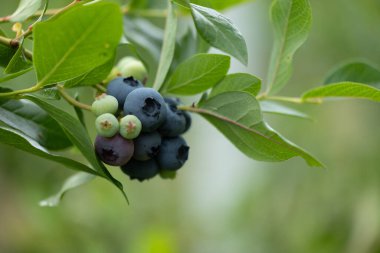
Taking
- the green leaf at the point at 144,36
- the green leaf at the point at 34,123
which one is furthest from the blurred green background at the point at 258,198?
the green leaf at the point at 34,123

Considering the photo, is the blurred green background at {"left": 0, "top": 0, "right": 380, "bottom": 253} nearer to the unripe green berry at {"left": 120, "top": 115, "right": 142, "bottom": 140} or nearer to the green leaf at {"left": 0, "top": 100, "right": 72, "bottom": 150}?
the green leaf at {"left": 0, "top": 100, "right": 72, "bottom": 150}

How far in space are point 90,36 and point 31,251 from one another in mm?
1747

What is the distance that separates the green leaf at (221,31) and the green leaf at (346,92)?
203 millimetres

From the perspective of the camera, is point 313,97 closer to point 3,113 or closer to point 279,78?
point 279,78

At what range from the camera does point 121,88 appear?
0.88m

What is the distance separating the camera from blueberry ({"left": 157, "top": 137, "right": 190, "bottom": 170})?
3.06ft

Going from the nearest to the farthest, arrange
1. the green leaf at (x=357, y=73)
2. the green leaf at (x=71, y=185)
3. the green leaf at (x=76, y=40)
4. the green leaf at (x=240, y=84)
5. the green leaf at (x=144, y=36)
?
1. the green leaf at (x=76, y=40)
2. the green leaf at (x=240, y=84)
3. the green leaf at (x=71, y=185)
4. the green leaf at (x=357, y=73)
5. the green leaf at (x=144, y=36)

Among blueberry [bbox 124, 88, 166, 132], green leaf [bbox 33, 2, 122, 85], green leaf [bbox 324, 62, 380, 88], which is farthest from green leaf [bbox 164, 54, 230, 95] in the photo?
green leaf [bbox 324, 62, 380, 88]

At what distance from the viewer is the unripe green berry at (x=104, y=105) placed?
Result: 33.2 inches

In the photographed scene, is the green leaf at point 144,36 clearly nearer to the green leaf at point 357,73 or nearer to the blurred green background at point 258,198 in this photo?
the blurred green background at point 258,198

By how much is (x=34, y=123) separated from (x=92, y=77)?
197 millimetres

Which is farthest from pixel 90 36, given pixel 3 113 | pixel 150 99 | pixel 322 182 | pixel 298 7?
pixel 322 182

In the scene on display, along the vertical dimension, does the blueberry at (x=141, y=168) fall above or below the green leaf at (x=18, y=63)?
below

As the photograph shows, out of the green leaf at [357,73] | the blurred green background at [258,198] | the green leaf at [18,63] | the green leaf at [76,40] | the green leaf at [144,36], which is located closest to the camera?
the green leaf at [76,40]
